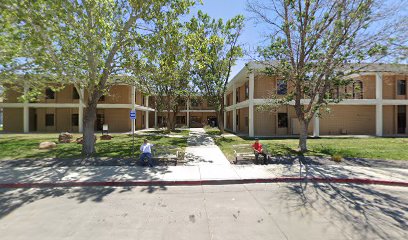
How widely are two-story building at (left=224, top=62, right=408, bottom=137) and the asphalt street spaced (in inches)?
649

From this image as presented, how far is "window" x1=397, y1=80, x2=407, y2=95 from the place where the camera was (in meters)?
26.5

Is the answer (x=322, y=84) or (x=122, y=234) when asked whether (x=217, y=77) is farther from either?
(x=122, y=234)

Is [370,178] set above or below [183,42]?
below

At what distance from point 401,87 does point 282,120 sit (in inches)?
547

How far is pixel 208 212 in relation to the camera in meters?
5.76

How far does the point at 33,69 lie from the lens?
1338 cm

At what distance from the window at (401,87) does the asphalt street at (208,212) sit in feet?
80.5

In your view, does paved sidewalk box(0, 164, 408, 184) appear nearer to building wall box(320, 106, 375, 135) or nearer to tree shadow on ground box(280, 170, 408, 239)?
tree shadow on ground box(280, 170, 408, 239)

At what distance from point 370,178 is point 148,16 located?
11.4 m

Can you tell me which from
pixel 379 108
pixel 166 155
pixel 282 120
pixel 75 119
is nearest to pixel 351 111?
pixel 379 108

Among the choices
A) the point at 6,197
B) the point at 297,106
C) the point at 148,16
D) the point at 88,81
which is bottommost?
the point at 6,197

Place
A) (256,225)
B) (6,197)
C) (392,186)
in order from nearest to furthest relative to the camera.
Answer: (256,225)
(6,197)
(392,186)

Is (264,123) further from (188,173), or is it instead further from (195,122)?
(195,122)

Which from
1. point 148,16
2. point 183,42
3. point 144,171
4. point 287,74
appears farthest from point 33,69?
point 287,74
